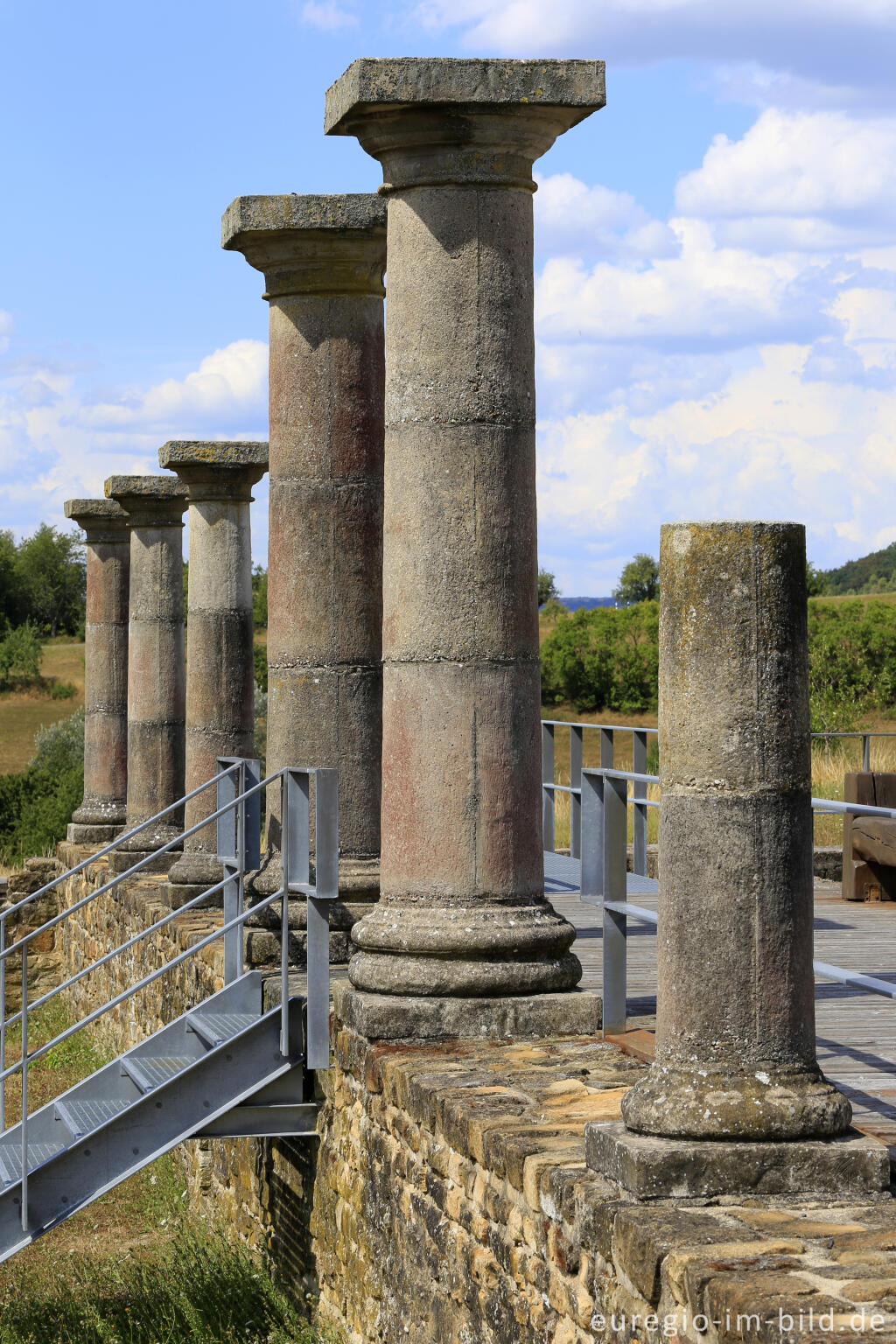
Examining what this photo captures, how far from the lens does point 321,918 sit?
7.36 m

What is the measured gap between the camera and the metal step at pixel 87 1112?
23.4 feet

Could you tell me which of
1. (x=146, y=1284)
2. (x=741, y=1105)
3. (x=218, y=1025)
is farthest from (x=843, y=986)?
(x=741, y=1105)

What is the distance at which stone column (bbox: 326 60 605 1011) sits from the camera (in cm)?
660

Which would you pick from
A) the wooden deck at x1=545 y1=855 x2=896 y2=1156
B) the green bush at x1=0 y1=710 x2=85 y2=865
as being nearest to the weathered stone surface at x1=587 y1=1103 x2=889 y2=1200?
the wooden deck at x1=545 y1=855 x2=896 y2=1156

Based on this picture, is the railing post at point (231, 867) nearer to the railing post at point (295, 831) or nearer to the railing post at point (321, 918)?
the railing post at point (295, 831)

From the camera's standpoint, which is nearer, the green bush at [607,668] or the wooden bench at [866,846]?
the wooden bench at [866,846]

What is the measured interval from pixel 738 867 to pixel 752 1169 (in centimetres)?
77

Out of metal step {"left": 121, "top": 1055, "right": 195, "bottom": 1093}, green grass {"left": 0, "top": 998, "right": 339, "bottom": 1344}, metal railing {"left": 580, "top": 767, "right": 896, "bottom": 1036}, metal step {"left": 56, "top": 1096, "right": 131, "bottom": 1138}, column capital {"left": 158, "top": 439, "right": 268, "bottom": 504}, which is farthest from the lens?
column capital {"left": 158, "top": 439, "right": 268, "bottom": 504}

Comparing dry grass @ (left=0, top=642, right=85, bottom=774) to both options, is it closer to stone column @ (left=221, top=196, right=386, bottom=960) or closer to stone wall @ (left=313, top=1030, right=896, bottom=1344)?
stone column @ (left=221, top=196, right=386, bottom=960)

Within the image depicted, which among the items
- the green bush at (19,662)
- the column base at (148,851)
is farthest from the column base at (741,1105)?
the green bush at (19,662)

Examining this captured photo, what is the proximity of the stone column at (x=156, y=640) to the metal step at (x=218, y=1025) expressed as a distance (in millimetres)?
8427

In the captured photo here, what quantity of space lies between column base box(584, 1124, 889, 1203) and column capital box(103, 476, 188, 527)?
1254 cm

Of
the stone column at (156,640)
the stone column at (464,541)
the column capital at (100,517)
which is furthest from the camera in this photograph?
the column capital at (100,517)

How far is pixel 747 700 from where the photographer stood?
447 cm
